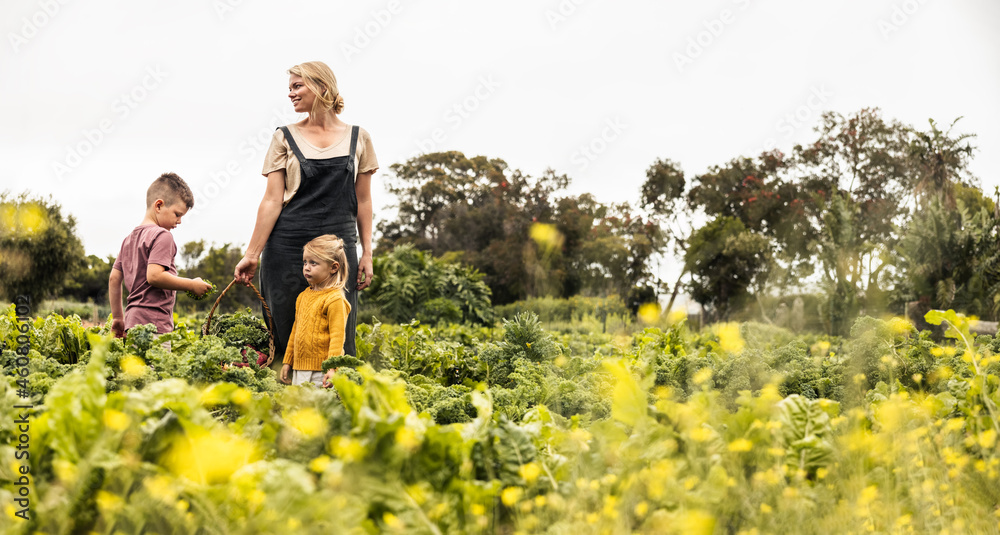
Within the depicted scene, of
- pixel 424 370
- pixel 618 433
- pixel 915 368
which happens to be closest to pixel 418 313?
pixel 424 370

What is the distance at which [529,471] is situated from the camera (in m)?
1.63

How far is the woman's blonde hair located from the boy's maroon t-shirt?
1.10 m

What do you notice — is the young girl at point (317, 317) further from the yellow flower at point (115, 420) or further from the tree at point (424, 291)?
the tree at point (424, 291)

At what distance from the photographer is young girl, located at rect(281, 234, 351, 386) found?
328cm

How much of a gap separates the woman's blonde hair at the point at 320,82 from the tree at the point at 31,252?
13.6 meters

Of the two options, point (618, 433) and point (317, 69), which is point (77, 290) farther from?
point (618, 433)

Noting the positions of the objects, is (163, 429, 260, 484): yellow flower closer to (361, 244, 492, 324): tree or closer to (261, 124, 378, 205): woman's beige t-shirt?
(261, 124, 378, 205): woman's beige t-shirt

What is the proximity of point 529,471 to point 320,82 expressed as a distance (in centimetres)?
262

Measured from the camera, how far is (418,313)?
10.2 metres

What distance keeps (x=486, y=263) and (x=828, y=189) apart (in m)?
14.0

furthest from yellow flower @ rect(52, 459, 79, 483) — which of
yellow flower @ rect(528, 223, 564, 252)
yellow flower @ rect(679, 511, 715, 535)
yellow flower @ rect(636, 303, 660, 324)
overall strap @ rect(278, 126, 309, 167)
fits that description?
yellow flower @ rect(528, 223, 564, 252)

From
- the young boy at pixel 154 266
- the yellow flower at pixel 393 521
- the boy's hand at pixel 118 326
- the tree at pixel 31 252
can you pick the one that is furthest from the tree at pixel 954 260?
the tree at pixel 31 252

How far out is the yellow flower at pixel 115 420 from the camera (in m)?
1.39

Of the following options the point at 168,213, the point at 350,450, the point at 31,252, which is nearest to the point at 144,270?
the point at 168,213
